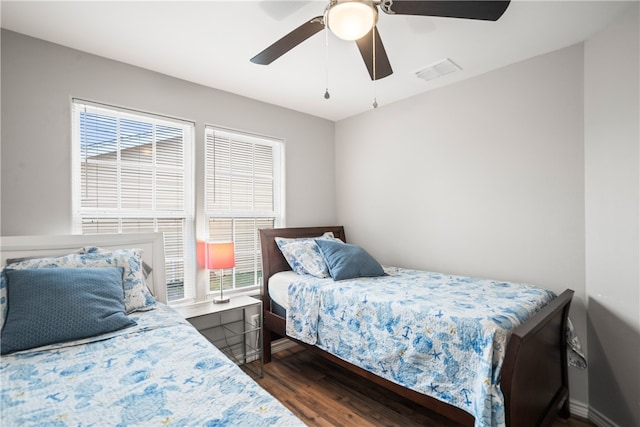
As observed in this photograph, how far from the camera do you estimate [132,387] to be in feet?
3.80

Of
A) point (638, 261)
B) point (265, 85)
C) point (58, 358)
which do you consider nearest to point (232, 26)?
point (265, 85)

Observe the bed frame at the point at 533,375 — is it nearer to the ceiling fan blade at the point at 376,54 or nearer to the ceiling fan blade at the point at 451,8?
the ceiling fan blade at the point at 451,8

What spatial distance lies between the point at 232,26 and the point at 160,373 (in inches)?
78.5

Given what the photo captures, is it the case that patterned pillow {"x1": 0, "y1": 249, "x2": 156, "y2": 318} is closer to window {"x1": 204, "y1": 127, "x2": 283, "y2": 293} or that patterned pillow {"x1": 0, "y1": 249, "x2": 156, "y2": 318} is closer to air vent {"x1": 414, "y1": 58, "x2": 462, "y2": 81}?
window {"x1": 204, "y1": 127, "x2": 283, "y2": 293}

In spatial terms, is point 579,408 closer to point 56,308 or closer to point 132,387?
point 132,387

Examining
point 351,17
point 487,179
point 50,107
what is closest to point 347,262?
point 487,179

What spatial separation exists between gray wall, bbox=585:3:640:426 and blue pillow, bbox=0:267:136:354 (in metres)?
2.93

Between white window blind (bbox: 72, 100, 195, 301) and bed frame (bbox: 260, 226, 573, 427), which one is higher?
white window blind (bbox: 72, 100, 195, 301)

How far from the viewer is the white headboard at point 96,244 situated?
192 cm

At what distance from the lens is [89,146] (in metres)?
2.41

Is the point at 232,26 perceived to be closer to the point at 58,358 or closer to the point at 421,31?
the point at 421,31

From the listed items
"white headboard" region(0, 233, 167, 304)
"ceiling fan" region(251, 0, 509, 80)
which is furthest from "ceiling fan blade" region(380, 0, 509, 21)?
"white headboard" region(0, 233, 167, 304)

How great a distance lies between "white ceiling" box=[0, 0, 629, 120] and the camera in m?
1.88

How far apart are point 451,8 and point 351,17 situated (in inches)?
17.2
